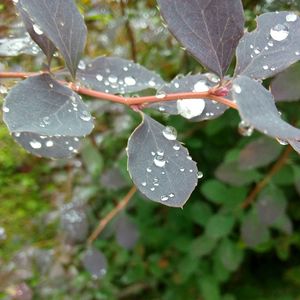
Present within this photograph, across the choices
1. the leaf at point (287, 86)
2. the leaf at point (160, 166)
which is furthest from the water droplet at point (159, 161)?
the leaf at point (287, 86)

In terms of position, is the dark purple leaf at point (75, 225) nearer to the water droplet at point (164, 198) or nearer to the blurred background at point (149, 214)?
the blurred background at point (149, 214)

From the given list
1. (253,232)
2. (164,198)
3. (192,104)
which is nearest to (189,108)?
(192,104)

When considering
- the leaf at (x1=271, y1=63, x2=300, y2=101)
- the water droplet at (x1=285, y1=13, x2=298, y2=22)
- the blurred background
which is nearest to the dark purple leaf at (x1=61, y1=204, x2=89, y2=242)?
the blurred background

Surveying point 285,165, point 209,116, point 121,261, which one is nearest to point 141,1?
point 285,165

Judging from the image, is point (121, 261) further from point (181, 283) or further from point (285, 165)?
point (285, 165)

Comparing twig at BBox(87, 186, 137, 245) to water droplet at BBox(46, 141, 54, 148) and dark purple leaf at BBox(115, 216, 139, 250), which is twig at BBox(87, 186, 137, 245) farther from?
water droplet at BBox(46, 141, 54, 148)

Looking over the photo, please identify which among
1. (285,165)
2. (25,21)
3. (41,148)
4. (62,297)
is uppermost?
(25,21)

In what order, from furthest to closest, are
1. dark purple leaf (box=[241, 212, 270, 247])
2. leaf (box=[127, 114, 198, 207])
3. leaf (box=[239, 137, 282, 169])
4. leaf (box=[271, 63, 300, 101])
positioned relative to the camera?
dark purple leaf (box=[241, 212, 270, 247])
leaf (box=[239, 137, 282, 169])
leaf (box=[271, 63, 300, 101])
leaf (box=[127, 114, 198, 207])

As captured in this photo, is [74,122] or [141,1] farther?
[141,1]

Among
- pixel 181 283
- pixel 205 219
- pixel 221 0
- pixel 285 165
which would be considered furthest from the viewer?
pixel 181 283
